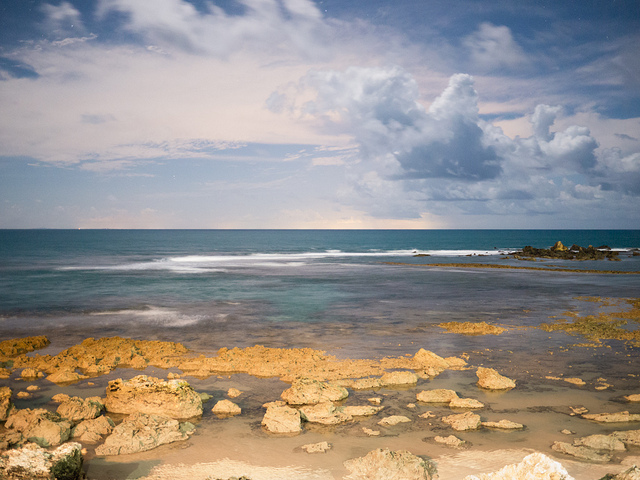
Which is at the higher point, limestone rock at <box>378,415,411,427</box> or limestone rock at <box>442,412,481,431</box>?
limestone rock at <box>442,412,481,431</box>

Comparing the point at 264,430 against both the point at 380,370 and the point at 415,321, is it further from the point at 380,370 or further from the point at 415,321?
the point at 415,321

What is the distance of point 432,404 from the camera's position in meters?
9.18

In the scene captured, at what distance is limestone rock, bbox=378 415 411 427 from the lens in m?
8.23

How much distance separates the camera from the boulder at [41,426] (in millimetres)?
7352

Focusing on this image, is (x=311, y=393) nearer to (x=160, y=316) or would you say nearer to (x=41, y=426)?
(x=41, y=426)

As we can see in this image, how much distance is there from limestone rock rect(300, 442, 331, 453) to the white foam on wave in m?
11.8

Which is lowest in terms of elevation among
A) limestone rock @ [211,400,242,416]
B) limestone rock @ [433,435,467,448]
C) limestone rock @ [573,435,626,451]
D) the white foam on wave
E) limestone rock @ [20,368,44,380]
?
the white foam on wave

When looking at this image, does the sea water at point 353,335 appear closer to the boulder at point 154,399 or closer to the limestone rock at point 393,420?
the limestone rock at point 393,420

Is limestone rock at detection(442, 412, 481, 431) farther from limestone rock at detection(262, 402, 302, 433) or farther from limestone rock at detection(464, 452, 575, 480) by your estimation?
limestone rock at detection(464, 452, 575, 480)

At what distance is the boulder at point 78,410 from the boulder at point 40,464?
260 cm

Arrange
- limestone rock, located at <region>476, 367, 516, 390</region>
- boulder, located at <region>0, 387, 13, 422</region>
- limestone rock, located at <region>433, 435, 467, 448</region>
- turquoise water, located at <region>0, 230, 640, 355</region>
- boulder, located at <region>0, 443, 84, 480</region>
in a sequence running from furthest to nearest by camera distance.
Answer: turquoise water, located at <region>0, 230, 640, 355</region>
limestone rock, located at <region>476, 367, 516, 390</region>
boulder, located at <region>0, 387, 13, 422</region>
limestone rock, located at <region>433, 435, 467, 448</region>
boulder, located at <region>0, 443, 84, 480</region>

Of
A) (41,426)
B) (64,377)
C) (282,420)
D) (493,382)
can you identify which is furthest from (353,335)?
(41,426)

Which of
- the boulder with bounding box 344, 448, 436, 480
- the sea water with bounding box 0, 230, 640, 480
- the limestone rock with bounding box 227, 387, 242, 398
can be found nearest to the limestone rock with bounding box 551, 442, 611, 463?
the sea water with bounding box 0, 230, 640, 480

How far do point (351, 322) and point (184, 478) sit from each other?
485 inches
